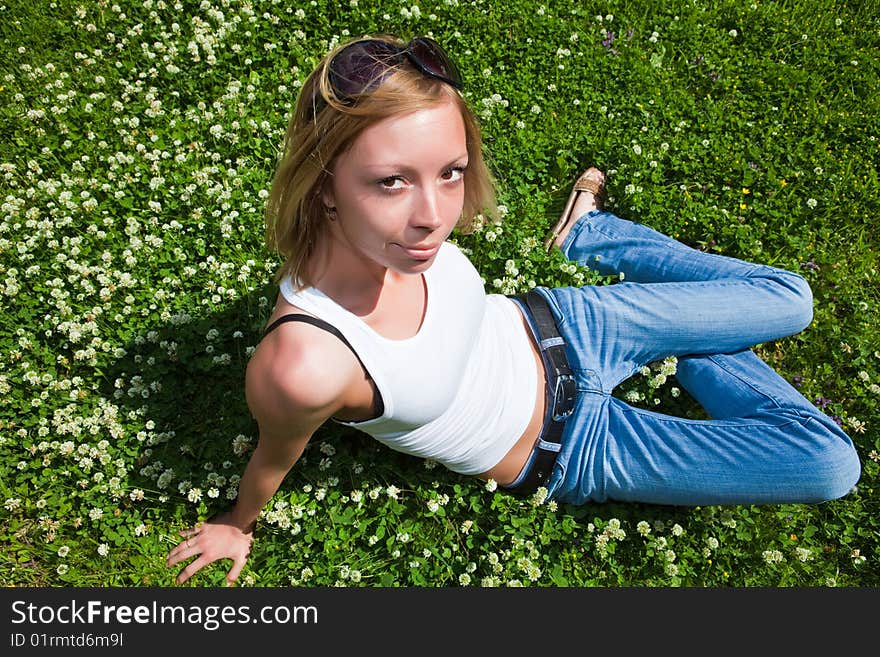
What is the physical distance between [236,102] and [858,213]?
16.0 feet

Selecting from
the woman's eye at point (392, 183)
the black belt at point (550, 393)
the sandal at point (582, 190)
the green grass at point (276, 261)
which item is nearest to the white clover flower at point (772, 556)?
the green grass at point (276, 261)

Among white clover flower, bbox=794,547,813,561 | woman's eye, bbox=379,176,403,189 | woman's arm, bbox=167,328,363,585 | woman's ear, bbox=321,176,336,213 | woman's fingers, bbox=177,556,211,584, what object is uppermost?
woman's eye, bbox=379,176,403,189

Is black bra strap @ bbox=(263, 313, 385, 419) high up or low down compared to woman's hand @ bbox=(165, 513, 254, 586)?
up

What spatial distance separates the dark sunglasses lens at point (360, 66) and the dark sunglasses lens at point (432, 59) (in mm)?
80

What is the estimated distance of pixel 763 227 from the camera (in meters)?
5.17

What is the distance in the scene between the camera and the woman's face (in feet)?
7.42

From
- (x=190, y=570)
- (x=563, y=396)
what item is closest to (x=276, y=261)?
(x=190, y=570)

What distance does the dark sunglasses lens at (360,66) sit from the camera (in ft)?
7.46

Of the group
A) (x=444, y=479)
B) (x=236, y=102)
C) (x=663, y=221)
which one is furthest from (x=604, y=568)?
(x=236, y=102)

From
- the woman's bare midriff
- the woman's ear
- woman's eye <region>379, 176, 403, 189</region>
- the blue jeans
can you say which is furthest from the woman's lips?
the blue jeans

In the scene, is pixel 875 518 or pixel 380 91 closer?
pixel 380 91

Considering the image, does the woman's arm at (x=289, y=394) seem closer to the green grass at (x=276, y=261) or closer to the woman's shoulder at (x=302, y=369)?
the woman's shoulder at (x=302, y=369)

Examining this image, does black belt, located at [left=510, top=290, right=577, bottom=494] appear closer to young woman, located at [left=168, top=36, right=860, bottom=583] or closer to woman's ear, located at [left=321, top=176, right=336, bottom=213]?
young woman, located at [left=168, top=36, right=860, bottom=583]

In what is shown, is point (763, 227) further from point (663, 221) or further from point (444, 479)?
point (444, 479)
